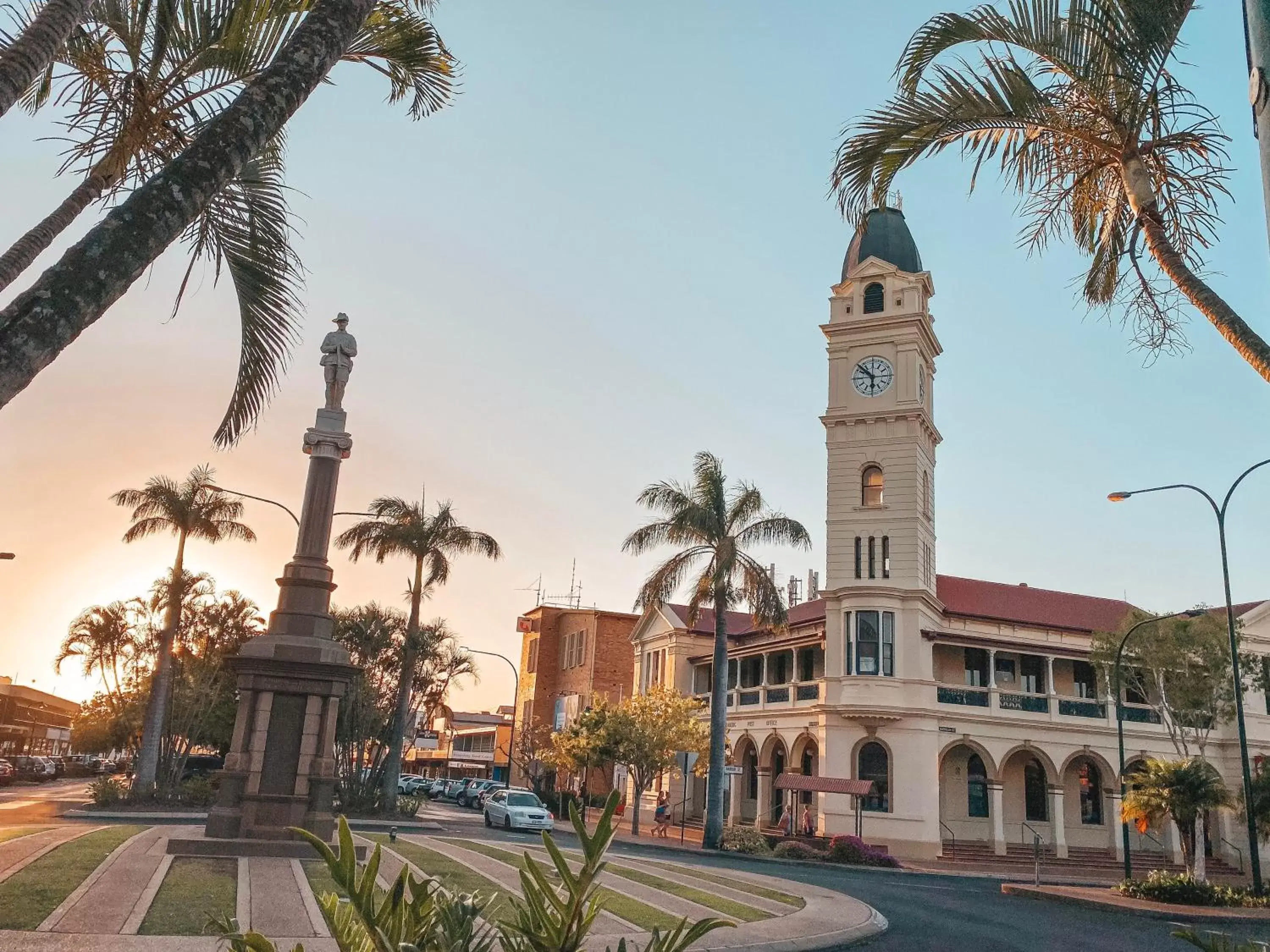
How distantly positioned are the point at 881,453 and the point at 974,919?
22.8 meters

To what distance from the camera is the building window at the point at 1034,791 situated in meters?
37.0

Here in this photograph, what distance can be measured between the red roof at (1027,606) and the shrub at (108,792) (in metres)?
27.9

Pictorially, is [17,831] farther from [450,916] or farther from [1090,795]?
[1090,795]

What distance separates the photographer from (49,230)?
6.60m

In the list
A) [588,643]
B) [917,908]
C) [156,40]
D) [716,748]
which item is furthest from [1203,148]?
[588,643]

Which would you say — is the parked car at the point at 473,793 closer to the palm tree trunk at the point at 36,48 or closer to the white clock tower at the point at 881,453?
the white clock tower at the point at 881,453

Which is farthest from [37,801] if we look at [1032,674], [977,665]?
[1032,674]

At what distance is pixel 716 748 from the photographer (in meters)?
31.4

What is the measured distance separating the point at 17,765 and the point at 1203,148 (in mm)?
60793

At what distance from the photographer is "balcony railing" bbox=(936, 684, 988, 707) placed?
35.7 metres

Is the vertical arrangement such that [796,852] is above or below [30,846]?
below

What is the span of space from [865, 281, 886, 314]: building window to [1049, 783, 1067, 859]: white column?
18410 millimetres

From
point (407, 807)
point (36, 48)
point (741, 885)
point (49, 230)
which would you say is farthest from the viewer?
point (407, 807)

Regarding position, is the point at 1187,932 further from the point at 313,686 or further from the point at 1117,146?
the point at 313,686
